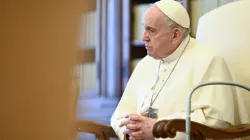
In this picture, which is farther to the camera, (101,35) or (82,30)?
(101,35)

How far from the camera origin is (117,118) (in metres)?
2.22

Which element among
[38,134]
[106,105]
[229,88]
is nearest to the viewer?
[38,134]

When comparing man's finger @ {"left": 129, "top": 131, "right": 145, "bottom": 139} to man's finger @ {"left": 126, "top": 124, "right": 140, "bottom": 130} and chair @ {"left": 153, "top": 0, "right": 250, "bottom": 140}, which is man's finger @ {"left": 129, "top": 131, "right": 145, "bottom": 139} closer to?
man's finger @ {"left": 126, "top": 124, "right": 140, "bottom": 130}

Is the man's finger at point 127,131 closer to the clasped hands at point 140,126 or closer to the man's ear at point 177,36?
the clasped hands at point 140,126

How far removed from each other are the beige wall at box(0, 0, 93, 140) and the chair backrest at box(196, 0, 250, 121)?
1666 millimetres

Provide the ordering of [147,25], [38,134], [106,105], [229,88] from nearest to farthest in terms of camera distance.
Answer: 1. [38,134]
2. [229,88]
3. [147,25]
4. [106,105]

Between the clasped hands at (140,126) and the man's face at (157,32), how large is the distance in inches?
16.5

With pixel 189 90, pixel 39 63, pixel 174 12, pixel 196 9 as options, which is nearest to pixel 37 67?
pixel 39 63

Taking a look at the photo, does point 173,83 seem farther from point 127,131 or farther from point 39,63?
point 39,63

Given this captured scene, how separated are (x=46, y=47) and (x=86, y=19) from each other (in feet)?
0.18

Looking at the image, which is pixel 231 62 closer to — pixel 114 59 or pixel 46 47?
pixel 114 59

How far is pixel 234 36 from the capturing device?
2.16 meters

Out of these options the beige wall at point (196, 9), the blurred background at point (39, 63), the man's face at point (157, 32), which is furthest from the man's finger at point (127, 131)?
the blurred background at point (39, 63)

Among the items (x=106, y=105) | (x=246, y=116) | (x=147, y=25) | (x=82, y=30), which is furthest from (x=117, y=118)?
(x=82, y=30)
